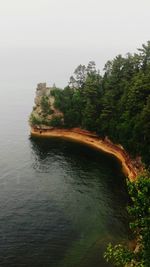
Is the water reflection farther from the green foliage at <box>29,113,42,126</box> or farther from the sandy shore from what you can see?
the green foliage at <box>29,113,42,126</box>

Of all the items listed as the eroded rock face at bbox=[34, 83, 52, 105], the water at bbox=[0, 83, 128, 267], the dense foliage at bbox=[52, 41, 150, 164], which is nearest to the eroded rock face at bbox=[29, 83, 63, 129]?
Result: the dense foliage at bbox=[52, 41, 150, 164]

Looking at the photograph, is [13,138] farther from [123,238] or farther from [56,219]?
[123,238]

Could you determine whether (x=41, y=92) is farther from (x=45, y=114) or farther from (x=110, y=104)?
(x=110, y=104)

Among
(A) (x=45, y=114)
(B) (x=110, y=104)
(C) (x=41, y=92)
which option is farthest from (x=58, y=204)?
(C) (x=41, y=92)

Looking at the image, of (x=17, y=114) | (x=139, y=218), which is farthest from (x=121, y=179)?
(x=17, y=114)

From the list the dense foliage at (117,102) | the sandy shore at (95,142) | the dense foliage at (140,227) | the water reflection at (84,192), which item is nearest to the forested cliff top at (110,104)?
the dense foliage at (117,102)

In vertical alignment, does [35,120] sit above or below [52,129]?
above
